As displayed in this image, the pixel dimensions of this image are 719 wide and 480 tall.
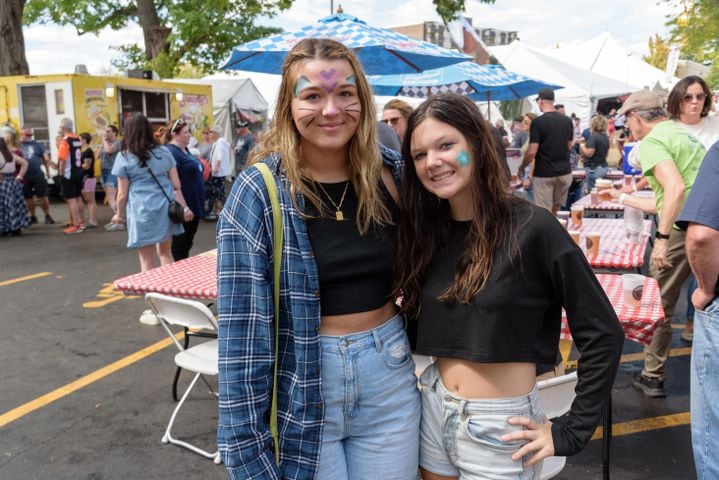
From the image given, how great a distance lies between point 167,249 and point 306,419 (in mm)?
4664

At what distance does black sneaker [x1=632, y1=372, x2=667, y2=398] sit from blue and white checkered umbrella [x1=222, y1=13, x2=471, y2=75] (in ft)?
11.1

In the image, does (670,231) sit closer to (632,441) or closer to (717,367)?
(632,441)

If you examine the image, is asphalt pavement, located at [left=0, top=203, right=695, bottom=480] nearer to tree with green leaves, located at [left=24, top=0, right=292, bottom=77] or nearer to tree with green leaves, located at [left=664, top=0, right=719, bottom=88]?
tree with green leaves, located at [left=24, top=0, right=292, bottom=77]

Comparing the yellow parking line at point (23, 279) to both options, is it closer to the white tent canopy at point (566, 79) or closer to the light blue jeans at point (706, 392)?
the light blue jeans at point (706, 392)

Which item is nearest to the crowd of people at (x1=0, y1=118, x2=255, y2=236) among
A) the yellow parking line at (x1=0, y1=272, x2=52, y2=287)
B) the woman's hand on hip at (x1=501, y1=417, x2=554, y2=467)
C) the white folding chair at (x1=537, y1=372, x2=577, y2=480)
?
the yellow parking line at (x1=0, y1=272, x2=52, y2=287)

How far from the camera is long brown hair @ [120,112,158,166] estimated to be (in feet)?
17.3

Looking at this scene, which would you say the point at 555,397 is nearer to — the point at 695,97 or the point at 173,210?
the point at 695,97

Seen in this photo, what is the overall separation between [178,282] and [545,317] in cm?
280

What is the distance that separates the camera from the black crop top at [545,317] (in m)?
1.42

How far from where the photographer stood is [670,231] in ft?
12.0

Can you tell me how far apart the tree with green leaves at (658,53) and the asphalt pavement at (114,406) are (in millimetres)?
56073

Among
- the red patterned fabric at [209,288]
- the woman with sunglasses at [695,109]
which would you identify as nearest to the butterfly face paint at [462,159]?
the red patterned fabric at [209,288]

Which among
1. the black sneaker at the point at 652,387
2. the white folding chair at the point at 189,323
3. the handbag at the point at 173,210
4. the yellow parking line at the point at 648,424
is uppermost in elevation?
the handbag at the point at 173,210

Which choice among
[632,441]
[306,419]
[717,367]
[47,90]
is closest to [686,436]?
[632,441]
